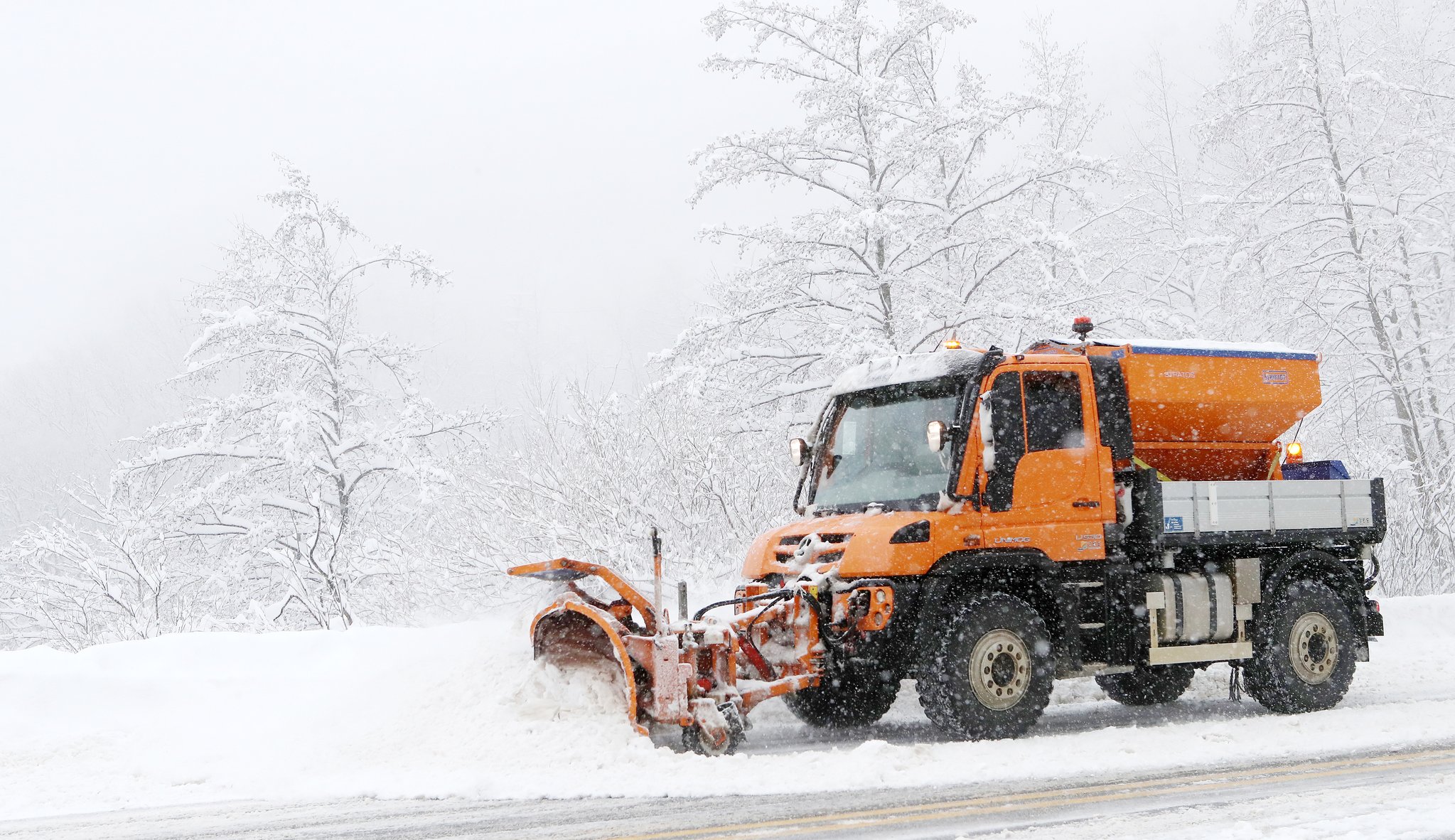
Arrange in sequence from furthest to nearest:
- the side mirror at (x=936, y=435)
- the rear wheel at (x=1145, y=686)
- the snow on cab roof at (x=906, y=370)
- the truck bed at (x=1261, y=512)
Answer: the rear wheel at (x=1145, y=686) → the truck bed at (x=1261, y=512) → the snow on cab roof at (x=906, y=370) → the side mirror at (x=936, y=435)

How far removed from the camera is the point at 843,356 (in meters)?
15.0

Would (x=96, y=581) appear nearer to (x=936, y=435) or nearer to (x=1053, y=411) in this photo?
(x=936, y=435)

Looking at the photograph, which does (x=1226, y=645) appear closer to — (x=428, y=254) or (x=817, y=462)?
(x=817, y=462)

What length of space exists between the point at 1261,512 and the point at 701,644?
457 centimetres

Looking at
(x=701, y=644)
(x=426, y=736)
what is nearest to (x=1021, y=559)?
(x=701, y=644)

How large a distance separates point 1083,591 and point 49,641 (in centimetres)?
1328

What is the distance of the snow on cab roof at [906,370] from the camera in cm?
803

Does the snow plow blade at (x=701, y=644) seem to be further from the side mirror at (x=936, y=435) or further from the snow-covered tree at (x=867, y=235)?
the snow-covered tree at (x=867, y=235)

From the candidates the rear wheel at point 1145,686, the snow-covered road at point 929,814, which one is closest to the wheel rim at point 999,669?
the snow-covered road at point 929,814

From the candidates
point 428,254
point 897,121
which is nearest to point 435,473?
point 428,254

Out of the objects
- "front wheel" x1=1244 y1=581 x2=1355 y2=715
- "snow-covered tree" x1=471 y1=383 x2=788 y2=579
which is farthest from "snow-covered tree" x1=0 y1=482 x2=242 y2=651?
"front wheel" x1=1244 y1=581 x2=1355 y2=715

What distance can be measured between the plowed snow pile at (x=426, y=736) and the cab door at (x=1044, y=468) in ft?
4.38

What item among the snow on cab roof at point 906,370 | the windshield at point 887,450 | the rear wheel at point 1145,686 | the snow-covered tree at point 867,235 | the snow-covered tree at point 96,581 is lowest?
the rear wheel at point 1145,686

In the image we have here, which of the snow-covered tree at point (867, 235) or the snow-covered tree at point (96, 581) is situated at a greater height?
the snow-covered tree at point (867, 235)
